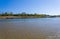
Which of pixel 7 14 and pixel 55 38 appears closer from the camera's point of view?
pixel 55 38

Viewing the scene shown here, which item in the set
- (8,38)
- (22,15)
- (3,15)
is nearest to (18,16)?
(22,15)

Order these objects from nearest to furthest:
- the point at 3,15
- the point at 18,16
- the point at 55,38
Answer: the point at 55,38 < the point at 3,15 < the point at 18,16

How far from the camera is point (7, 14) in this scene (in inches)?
1652

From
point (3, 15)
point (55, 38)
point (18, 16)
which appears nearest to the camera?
point (55, 38)

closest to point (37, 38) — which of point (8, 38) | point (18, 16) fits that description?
point (8, 38)

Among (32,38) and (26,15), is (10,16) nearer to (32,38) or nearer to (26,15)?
(26,15)

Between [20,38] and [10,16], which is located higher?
[20,38]

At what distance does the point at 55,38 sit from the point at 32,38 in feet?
3.53

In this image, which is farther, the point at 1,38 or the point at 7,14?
the point at 7,14

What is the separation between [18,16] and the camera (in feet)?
148

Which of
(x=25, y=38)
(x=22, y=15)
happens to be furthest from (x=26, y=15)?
(x=25, y=38)

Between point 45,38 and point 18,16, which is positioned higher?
point 45,38

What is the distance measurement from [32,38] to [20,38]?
572 mm

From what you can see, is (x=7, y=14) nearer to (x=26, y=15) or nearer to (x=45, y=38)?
(x=26, y=15)
